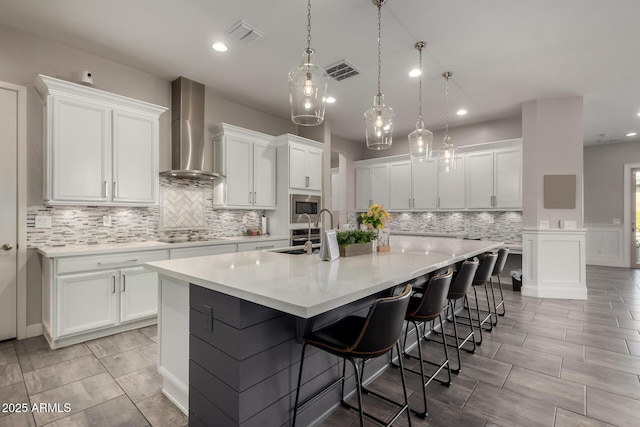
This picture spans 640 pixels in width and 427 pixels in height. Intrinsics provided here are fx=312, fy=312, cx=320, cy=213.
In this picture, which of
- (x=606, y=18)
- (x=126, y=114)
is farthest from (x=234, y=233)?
(x=606, y=18)

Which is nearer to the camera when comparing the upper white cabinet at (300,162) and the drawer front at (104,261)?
the drawer front at (104,261)

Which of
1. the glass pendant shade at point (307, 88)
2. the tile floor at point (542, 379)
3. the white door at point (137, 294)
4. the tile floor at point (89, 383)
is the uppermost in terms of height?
the glass pendant shade at point (307, 88)

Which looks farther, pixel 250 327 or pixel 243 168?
pixel 243 168

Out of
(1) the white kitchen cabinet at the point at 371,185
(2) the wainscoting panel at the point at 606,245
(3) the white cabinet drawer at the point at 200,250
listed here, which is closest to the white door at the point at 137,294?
(3) the white cabinet drawer at the point at 200,250

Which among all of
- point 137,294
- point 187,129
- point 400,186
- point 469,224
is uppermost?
point 187,129

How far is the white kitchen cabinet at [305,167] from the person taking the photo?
507cm

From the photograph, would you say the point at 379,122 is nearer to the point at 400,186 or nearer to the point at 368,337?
the point at 368,337

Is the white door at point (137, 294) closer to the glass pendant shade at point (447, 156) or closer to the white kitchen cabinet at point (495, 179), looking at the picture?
the glass pendant shade at point (447, 156)

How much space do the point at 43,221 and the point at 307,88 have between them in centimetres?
316

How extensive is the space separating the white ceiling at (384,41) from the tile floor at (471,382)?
305 cm

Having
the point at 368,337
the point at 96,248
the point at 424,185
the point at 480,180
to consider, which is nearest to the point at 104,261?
the point at 96,248

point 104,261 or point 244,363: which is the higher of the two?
point 104,261

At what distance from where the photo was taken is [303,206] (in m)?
5.24

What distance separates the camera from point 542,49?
11.0 feet
